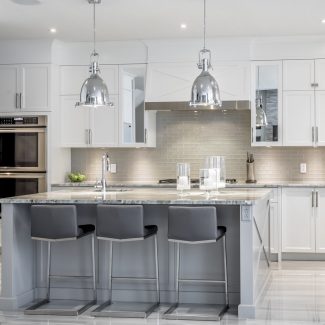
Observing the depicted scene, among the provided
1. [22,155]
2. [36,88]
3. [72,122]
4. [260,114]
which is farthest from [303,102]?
[22,155]

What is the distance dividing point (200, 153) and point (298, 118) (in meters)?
1.34

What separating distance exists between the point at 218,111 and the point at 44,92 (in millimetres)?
2180

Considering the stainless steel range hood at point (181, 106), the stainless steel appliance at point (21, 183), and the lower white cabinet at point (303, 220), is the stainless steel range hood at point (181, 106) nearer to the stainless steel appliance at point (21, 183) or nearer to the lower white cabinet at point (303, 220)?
the lower white cabinet at point (303, 220)

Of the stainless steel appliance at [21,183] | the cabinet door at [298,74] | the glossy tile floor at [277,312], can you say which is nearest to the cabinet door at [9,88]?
the stainless steel appliance at [21,183]

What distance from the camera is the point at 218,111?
8266mm

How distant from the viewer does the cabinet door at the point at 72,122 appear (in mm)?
8148

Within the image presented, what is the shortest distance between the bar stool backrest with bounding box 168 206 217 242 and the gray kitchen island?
0.11 meters

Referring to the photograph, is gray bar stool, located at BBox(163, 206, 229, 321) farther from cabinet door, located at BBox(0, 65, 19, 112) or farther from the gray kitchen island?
cabinet door, located at BBox(0, 65, 19, 112)

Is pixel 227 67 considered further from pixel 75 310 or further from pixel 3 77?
pixel 75 310

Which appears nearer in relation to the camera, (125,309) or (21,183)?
(125,309)

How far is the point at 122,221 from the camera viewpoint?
16.6 feet

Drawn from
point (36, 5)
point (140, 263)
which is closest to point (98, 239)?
point (140, 263)

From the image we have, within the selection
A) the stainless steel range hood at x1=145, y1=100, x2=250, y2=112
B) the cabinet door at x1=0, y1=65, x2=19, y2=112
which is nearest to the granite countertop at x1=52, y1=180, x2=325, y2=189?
the stainless steel range hood at x1=145, y1=100, x2=250, y2=112

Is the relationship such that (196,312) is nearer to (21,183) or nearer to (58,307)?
(58,307)
